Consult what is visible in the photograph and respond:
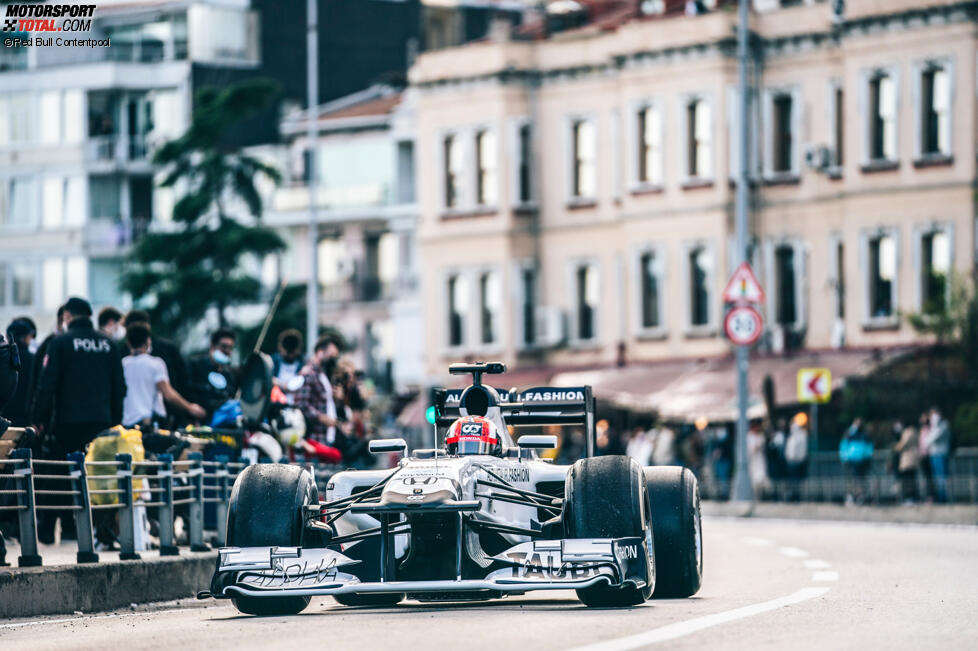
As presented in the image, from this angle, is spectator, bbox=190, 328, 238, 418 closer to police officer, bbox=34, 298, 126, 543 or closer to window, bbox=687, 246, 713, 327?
police officer, bbox=34, 298, 126, 543

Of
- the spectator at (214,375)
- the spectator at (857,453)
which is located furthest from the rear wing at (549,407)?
the spectator at (857,453)

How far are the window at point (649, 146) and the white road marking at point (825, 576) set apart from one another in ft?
148

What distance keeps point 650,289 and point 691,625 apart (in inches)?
2076

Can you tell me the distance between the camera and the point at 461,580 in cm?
1616

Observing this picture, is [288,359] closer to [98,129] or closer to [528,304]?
[528,304]

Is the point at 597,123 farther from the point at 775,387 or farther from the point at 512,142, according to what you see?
the point at 775,387

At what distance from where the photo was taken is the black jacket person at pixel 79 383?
67.3ft

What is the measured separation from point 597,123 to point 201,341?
16187 millimetres

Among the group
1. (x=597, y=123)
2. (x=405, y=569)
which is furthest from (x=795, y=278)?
(x=405, y=569)

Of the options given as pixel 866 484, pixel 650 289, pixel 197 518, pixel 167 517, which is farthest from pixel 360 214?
pixel 167 517

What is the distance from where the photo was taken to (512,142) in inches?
2793

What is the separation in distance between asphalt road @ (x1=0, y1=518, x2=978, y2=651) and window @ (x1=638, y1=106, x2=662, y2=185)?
1766 inches

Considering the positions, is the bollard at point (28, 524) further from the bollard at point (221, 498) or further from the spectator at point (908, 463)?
the spectator at point (908, 463)

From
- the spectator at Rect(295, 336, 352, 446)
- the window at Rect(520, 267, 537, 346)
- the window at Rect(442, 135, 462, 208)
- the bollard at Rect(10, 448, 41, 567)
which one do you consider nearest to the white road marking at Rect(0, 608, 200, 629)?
the bollard at Rect(10, 448, 41, 567)
